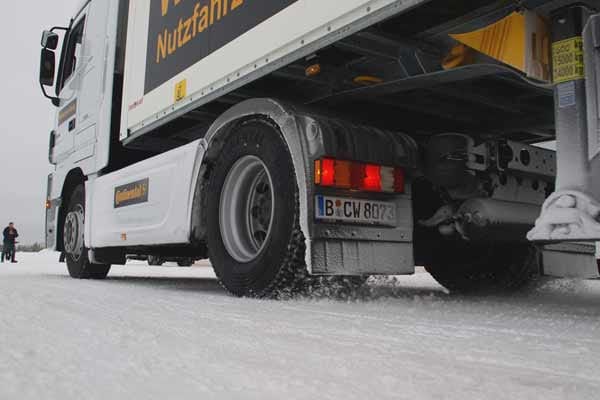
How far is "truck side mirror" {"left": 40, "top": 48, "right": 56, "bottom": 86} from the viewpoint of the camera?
650 cm

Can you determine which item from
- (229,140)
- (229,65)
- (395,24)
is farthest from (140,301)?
(395,24)

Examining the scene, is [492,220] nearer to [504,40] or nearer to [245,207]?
[504,40]

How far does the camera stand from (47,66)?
21.5 feet

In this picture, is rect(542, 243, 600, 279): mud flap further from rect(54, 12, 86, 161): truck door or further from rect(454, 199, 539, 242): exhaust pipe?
rect(54, 12, 86, 161): truck door

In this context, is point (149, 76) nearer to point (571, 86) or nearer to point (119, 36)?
point (119, 36)

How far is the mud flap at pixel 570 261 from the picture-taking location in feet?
12.1

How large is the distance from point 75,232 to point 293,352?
193 inches

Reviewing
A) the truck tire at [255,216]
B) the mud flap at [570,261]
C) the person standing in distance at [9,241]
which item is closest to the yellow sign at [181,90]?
the truck tire at [255,216]

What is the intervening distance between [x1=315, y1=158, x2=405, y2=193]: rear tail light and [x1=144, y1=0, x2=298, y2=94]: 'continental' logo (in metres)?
0.85

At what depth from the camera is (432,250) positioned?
424 centimetres

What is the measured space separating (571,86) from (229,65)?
1.92 m

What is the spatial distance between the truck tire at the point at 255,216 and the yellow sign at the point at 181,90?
528 millimetres

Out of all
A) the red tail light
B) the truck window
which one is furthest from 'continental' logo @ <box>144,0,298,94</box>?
the truck window

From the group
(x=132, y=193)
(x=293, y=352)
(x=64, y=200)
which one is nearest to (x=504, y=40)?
(x=293, y=352)
